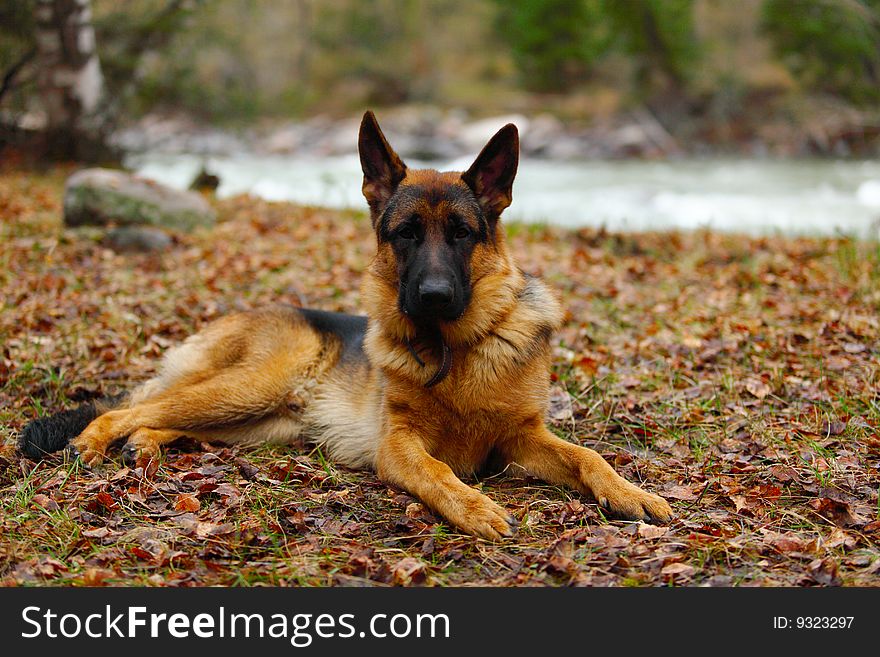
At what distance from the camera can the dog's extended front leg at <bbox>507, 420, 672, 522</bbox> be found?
3854 millimetres

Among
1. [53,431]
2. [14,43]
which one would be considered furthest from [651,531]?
[14,43]

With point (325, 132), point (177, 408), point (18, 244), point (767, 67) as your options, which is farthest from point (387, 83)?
point (177, 408)

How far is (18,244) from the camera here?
8.80 m

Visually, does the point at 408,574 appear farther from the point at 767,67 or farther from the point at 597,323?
the point at 767,67

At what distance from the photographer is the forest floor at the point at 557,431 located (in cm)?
339

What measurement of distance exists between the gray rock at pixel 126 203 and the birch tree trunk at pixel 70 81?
477 cm

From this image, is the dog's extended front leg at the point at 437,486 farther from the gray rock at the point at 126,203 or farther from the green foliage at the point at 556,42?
the green foliage at the point at 556,42

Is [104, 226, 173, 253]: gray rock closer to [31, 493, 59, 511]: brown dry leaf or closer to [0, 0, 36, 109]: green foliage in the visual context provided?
[31, 493, 59, 511]: brown dry leaf

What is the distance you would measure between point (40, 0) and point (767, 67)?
97.7ft

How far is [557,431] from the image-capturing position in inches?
205

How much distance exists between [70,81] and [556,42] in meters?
29.8

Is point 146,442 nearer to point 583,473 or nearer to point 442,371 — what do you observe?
point 442,371

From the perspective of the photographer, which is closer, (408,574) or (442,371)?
(408,574)

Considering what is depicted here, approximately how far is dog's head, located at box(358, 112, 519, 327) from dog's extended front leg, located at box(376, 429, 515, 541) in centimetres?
74
